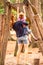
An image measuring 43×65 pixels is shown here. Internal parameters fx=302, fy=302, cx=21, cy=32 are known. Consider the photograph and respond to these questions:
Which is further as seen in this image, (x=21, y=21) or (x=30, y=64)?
(x=30, y=64)

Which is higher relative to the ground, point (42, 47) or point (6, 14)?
point (6, 14)

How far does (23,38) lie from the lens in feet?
32.6

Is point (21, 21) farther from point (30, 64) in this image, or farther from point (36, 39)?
point (30, 64)

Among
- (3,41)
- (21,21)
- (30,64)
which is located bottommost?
(30,64)

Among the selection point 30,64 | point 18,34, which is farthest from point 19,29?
point 30,64

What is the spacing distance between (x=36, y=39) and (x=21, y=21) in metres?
0.85

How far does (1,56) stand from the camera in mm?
10094

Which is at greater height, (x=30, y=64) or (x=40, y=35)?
(x=40, y=35)

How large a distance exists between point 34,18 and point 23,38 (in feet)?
2.49

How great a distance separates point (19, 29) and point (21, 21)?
0.95 ft

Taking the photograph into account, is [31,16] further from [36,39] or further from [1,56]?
[1,56]

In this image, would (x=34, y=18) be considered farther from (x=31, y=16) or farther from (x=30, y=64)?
(x=30, y=64)

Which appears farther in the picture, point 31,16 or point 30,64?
point 30,64

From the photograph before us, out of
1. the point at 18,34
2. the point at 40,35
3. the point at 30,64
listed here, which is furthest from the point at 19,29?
the point at 30,64
